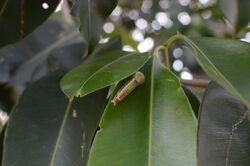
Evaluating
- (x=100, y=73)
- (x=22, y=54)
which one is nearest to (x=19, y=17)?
(x=100, y=73)

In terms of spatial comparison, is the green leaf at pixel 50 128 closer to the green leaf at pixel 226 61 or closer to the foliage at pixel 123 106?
the foliage at pixel 123 106

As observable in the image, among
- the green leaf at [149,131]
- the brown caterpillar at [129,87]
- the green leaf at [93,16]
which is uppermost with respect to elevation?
the green leaf at [93,16]

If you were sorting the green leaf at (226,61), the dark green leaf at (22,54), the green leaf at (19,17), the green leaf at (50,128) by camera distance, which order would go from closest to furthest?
the green leaf at (226,61) → the green leaf at (50,128) → the green leaf at (19,17) → the dark green leaf at (22,54)

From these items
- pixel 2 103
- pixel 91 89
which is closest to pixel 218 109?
pixel 91 89

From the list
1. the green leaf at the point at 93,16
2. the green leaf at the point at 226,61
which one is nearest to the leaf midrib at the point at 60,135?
the green leaf at the point at 93,16

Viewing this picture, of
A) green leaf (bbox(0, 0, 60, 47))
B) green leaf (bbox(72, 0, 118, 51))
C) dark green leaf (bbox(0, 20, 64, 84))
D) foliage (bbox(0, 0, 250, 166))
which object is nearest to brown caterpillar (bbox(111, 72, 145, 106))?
foliage (bbox(0, 0, 250, 166))

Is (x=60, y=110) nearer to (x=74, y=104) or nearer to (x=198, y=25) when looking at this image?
(x=74, y=104)

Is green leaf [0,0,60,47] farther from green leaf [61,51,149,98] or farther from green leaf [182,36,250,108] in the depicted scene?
green leaf [182,36,250,108]
